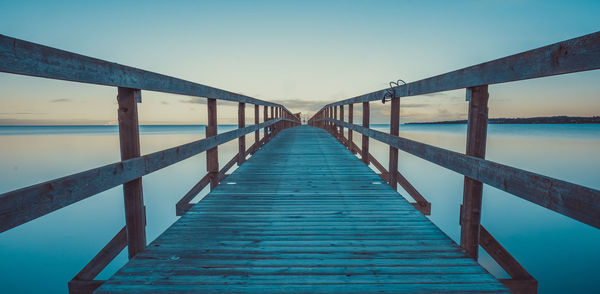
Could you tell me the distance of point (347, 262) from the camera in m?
1.81

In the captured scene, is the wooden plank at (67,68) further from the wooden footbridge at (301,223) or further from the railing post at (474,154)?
the railing post at (474,154)

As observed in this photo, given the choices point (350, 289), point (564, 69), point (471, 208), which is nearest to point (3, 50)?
point (350, 289)

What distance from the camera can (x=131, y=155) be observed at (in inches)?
75.9

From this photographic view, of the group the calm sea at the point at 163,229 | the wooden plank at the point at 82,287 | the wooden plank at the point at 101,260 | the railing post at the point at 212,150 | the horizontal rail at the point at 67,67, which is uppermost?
the horizontal rail at the point at 67,67

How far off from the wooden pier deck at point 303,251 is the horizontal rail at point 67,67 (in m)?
1.13

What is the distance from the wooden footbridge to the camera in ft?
4.06

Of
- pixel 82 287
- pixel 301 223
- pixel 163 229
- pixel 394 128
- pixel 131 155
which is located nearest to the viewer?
pixel 82 287

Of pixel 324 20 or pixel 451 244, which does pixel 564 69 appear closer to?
pixel 451 244

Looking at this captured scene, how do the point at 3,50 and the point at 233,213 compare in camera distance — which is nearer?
the point at 3,50

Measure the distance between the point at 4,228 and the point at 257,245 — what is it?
1.32 metres

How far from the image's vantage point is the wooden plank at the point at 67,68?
45.3 inches

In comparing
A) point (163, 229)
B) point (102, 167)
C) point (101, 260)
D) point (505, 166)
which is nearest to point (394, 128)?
point (505, 166)

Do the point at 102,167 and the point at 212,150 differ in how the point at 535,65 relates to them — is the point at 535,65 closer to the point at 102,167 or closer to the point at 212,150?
the point at 102,167

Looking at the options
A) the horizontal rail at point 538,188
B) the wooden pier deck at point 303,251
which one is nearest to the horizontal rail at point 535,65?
the horizontal rail at point 538,188
